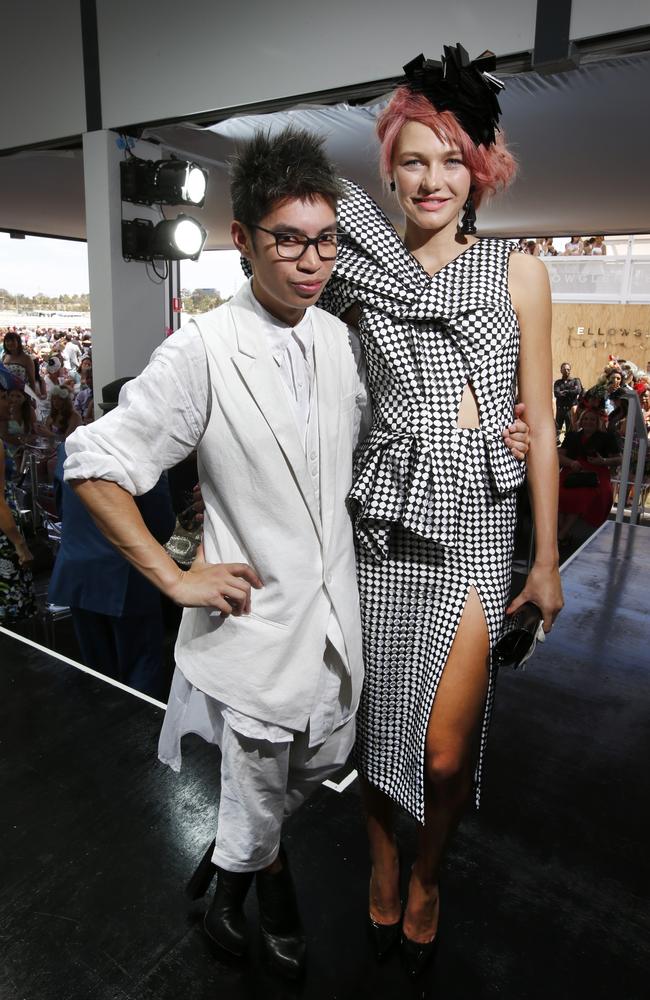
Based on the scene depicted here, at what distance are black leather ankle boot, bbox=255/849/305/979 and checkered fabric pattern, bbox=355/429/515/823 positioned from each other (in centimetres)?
29

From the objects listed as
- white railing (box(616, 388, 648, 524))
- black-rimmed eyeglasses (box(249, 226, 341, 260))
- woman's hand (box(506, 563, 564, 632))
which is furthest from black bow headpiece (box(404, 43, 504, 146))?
white railing (box(616, 388, 648, 524))

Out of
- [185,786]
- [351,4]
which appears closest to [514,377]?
[185,786]

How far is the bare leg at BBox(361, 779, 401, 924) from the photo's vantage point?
61.9 inches

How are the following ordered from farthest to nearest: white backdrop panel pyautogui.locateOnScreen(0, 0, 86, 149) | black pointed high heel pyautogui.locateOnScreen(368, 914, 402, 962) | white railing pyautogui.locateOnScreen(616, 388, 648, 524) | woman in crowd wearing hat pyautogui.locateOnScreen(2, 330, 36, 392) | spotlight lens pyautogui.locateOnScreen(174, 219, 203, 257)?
woman in crowd wearing hat pyautogui.locateOnScreen(2, 330, 36, 392) < white railing pyautogui.locateOnScreen(616, 388, 648, 524) < spotlight lens pyautogui.locateOnScreen(174, 219, 203, 257) < white backdrop panel pyautogui.locateOnScreen(0, 0, 86, 149) < black pointed high heel pyautogui.locateOnScreen(368, 914, 402, 962)

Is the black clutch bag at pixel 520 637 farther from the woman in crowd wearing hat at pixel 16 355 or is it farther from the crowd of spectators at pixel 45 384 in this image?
the woman in crowd wearing hat at pixel 16 355

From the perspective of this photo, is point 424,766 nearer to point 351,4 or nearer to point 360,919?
point 360,919

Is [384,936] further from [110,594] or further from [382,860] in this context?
[110,594]

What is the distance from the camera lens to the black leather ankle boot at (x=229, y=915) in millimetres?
1495

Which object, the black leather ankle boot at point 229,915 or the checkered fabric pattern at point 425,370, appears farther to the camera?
the black leather ankle boot at point 229,915

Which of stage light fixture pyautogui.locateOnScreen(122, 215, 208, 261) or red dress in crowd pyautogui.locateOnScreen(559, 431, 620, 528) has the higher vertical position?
stage light fixture pyautogui.locateOnScreen(122, 215, 208, 261)

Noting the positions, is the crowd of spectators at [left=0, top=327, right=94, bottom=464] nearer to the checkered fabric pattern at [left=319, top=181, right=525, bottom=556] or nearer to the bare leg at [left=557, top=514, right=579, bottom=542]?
the bare leg at [left=557, top=514, right=579, bottom=542]

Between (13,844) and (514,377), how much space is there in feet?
5.46

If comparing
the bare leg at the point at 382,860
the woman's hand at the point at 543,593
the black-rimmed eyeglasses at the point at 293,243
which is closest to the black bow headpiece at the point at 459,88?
the black-rimmed eyeglasses at the point at 293,243

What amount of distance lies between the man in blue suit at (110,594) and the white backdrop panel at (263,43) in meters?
2.11
